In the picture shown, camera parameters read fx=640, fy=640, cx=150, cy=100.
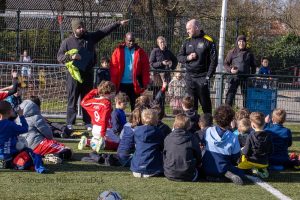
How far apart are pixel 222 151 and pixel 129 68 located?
16.7 feet

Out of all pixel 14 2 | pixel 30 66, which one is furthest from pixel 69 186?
pixel 14 2

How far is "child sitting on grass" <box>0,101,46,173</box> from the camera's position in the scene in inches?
341

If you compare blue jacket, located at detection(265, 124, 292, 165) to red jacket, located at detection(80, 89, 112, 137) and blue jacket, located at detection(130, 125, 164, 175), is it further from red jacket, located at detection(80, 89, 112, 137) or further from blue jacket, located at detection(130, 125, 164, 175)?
red jacket, located at detection(80, 89, 112, 137)

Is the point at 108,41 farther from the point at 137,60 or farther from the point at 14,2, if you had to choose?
the point at 14,2

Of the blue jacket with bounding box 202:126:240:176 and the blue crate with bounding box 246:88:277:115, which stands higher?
the blue crate with bounding box 246:88:277:115

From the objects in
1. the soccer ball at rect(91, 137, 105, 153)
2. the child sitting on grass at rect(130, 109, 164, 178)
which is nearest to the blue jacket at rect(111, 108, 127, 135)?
the soccer ball at rect(91, 137, 105, 153)

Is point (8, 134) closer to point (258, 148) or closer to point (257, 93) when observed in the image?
point (258, 148)

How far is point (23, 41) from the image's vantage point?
23.8 metres

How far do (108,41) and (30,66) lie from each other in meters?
8.23

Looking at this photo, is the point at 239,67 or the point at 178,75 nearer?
the point at 239,67

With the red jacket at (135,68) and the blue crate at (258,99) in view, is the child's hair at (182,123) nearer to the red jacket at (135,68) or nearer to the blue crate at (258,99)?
the red jacket at (135,68)

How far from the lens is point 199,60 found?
12164mm

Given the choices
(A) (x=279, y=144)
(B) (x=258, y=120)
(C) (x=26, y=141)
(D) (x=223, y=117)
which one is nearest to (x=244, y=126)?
(A) (x=279, y=144)

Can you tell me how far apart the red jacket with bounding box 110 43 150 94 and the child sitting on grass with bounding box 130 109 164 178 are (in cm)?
444
